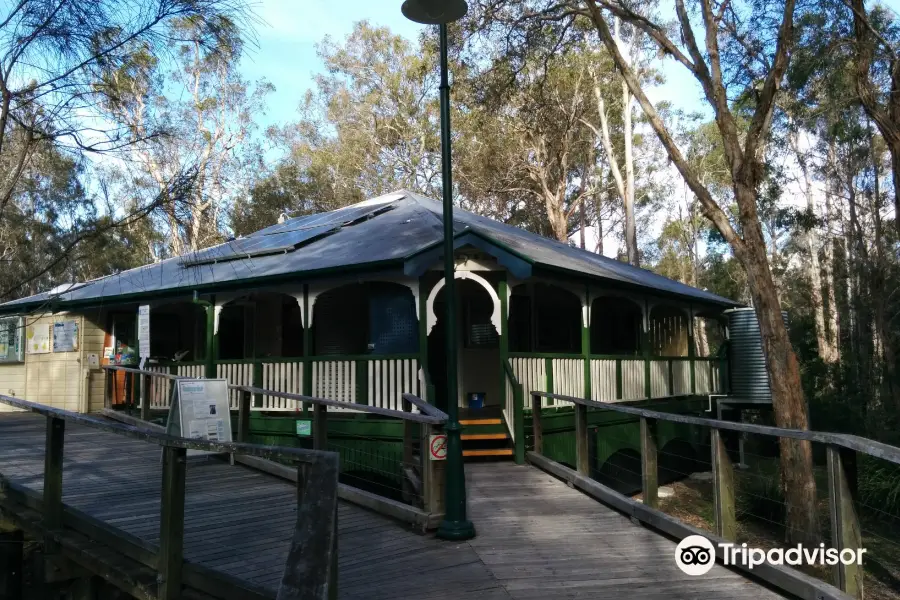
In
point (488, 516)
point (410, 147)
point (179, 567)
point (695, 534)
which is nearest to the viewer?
point (179, 567)

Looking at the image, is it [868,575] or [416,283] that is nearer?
[868,575]

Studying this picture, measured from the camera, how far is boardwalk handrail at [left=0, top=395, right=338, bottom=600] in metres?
2.79

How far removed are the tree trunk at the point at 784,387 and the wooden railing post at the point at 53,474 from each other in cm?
924

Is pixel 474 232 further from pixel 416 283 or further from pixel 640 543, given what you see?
pixel 640 543

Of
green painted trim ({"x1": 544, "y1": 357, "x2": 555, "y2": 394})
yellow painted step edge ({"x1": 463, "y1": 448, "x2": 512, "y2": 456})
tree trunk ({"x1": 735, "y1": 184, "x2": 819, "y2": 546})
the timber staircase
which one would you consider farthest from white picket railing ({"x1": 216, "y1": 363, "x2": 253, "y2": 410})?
tree trunk ({"x1": 735, "y1": 184, "x2": 819, "y2": 546})

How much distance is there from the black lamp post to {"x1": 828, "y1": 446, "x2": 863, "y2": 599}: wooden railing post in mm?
3095

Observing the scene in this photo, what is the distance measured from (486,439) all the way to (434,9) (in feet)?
21.8

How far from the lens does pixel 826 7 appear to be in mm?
14922

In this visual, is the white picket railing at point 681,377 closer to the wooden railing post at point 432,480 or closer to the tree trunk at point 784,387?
the tree trunk at point 784,387

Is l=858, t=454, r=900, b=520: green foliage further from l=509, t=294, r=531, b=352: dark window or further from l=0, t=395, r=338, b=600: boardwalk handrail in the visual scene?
l=0, t=395, r=338, b=600: boardwalk handrail

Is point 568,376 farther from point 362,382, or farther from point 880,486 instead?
point 880,486

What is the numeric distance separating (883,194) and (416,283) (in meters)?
27.6

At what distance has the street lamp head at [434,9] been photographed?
6.44 meters

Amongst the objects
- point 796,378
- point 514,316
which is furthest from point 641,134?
point 796,378
